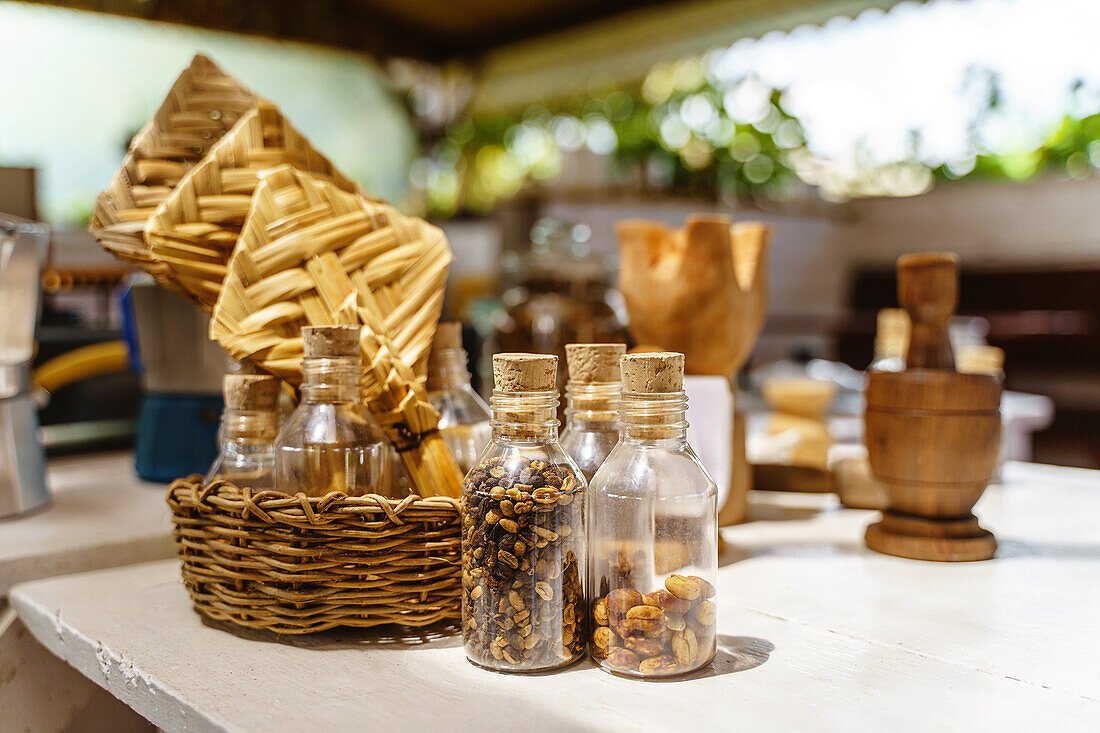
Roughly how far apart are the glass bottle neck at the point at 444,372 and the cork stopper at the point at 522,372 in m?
0.20

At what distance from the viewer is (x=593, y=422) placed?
2.02ft

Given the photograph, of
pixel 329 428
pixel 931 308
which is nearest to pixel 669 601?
pixel 329 428

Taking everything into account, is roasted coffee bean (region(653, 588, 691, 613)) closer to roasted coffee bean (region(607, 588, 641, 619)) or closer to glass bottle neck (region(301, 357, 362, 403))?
roasted coffee bean (region(607, 588, 641, 619))

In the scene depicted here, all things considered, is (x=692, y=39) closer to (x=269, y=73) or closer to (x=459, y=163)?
(x=459, y=163)

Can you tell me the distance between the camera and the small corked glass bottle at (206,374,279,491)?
64 centimetres

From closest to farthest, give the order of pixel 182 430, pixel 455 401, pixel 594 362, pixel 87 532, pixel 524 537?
pixel 524 537 < pixel 594 362 < pixel 455 401 < pixel 87 532 < pixel 182 430

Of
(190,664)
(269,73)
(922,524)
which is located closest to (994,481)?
(922,524)

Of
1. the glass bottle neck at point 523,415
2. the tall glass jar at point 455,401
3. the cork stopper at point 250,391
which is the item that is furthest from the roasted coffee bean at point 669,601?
the cork stopper at point 250,391

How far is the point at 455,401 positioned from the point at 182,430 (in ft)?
1.64

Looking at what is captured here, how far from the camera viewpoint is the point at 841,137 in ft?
14.6

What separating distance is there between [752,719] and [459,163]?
19.3 ft

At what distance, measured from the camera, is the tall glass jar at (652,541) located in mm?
506

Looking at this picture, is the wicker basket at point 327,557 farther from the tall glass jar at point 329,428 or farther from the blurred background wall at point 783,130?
the blurred background wall at point 783,130

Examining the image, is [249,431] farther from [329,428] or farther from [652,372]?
[652,372]
